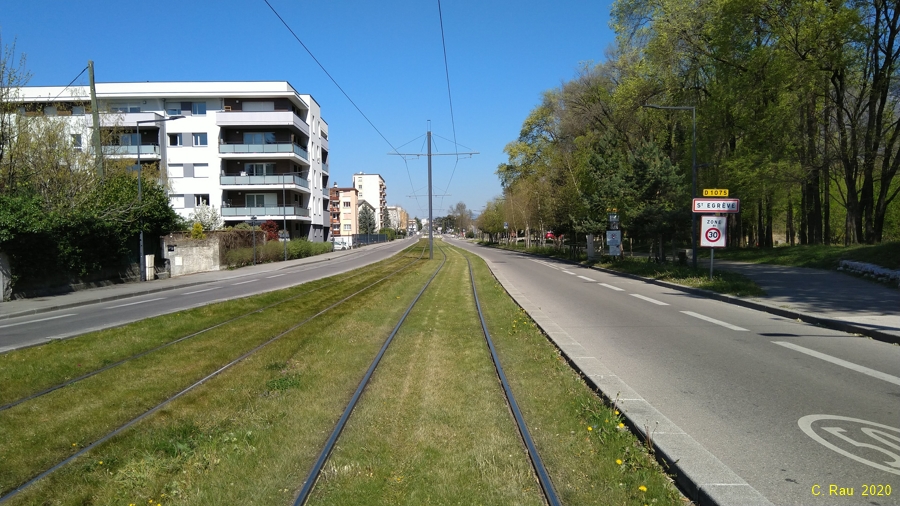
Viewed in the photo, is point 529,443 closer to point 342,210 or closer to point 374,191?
point 342,210

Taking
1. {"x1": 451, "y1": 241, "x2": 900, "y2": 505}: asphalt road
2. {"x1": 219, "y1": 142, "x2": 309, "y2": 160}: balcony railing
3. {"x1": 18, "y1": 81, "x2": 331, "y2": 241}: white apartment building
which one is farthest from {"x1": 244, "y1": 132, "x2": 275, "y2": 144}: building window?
{"x1": 451, "y1": 241, "x2": 900, "y2": 505}: asphalt road

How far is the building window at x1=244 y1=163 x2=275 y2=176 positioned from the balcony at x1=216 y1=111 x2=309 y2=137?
3.93 m

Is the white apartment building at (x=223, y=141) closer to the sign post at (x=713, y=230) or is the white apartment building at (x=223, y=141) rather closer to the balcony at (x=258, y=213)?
the balcony at (x=258, y=213)

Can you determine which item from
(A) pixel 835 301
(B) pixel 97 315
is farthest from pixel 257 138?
(A) pixel 835 301

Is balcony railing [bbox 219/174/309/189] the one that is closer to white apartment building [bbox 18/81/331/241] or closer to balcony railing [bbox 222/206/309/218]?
white apartment building [bbox 18/81/331/241]

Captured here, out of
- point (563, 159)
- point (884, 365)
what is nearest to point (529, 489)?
point (884, 365)

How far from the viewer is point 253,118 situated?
5256 cm

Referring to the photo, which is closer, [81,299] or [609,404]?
[609,404]

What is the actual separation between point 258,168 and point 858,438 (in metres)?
55.4

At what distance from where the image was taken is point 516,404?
254 inches

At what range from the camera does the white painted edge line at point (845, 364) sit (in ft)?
23.7

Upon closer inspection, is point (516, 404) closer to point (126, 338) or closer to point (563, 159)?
point (126, 338)

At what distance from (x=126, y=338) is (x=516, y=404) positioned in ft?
27.1

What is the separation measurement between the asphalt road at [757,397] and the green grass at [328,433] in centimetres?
46
